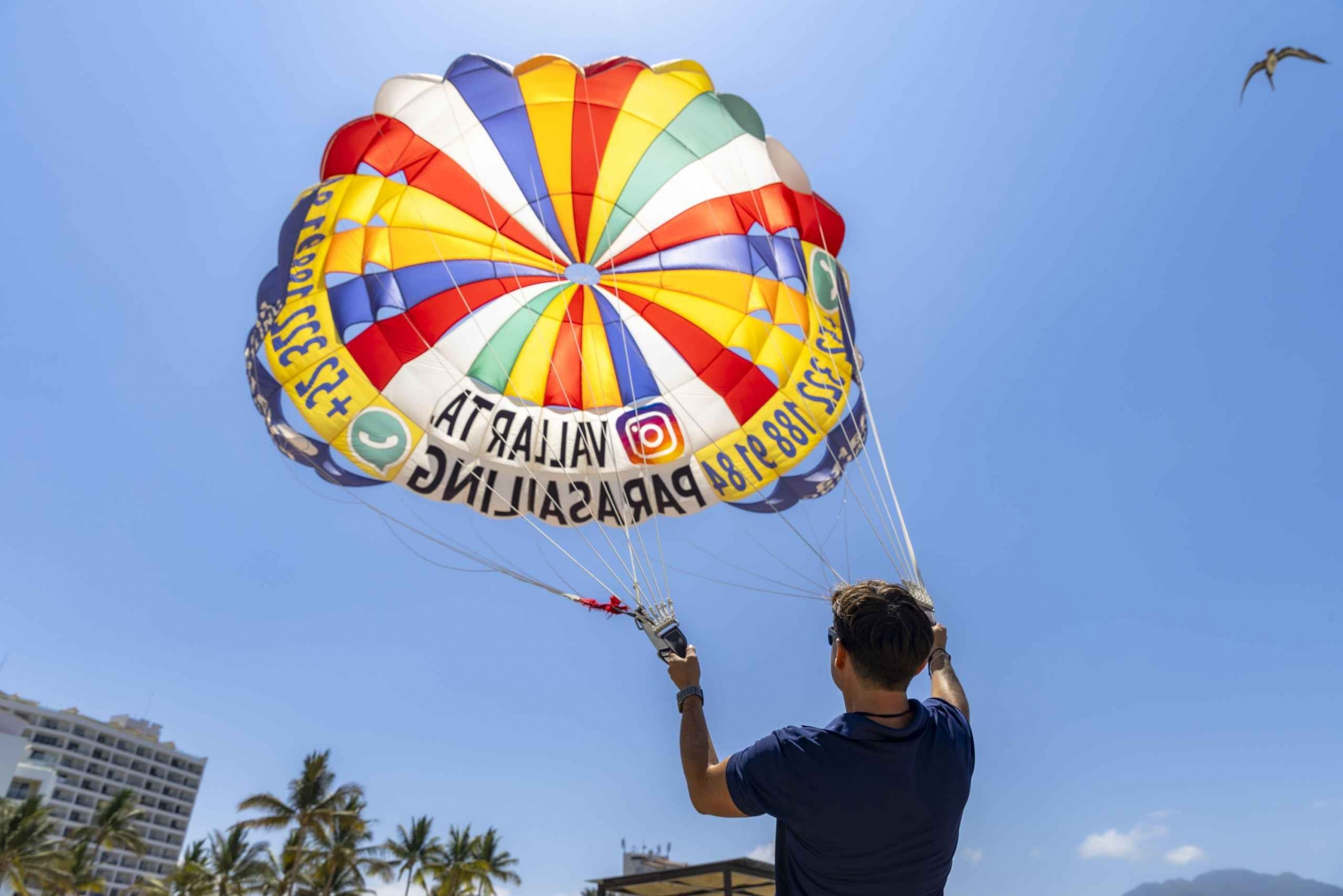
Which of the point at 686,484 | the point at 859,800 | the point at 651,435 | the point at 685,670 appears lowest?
the point at 859,800

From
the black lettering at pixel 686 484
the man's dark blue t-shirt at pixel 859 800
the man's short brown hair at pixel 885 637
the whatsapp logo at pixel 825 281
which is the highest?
the whatsapp logo at pixel 825 281

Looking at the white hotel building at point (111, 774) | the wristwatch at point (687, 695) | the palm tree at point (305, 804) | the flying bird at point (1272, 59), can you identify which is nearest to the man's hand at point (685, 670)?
the wristwatch at point (687, 695)

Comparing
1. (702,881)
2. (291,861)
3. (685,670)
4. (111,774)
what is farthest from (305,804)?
(111,774)

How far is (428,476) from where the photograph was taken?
9.71 metres

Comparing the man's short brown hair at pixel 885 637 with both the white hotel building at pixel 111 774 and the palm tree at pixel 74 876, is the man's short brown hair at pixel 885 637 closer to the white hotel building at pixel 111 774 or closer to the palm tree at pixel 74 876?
the palm tree at pixel 74 876

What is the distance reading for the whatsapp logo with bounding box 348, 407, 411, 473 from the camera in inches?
377

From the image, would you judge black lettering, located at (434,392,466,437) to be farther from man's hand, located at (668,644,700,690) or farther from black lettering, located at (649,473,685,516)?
man's hand, located at (668,644,700,690)

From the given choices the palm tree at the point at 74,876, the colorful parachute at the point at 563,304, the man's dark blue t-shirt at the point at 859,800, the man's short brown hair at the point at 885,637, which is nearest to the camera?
the man's dark blue t-shirt at the point at 859,800

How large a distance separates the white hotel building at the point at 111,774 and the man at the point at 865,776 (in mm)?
79403

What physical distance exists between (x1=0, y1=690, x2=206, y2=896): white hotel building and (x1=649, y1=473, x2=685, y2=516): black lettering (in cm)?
7335

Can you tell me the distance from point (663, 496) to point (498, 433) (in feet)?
6.78

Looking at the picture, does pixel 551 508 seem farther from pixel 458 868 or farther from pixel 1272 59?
pixel 458 868

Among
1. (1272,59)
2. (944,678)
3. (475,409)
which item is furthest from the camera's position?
(475,409)

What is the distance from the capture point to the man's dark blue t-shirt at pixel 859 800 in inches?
78.7
